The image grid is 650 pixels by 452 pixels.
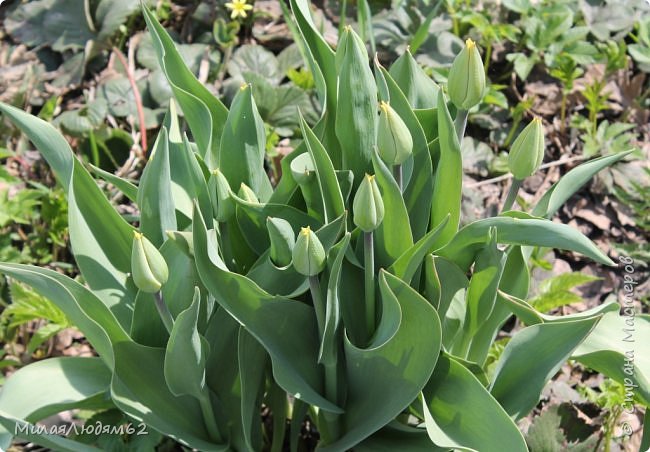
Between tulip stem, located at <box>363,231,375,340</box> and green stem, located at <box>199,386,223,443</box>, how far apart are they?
0.29m

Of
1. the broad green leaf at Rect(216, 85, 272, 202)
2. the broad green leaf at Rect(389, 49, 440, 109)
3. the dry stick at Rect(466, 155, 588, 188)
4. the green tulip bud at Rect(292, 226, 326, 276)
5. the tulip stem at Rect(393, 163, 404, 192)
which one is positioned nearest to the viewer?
the green tulip bud at Rect(292, 226, 326, 276)

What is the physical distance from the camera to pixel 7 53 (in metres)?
2.66

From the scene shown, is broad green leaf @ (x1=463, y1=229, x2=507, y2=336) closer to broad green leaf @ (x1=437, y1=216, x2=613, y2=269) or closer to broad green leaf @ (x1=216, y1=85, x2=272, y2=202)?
broad green leaf @ (x1=437, y1=216, x2=613, y2=269)

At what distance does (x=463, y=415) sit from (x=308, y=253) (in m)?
0.37

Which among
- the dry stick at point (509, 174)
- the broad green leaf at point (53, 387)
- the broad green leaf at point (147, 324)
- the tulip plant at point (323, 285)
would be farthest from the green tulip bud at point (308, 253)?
the dry stick at point (509, 174)

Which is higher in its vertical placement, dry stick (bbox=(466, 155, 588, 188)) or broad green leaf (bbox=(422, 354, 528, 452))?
broad green leaf (bbox=(422, 354, 528, 452))

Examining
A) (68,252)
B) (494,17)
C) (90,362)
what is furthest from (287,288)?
(494,17)

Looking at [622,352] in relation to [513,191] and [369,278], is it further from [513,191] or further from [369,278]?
[369,278]

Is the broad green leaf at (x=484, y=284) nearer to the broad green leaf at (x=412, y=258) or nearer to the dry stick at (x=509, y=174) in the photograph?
the broad green leaf at (x=412, y=258)

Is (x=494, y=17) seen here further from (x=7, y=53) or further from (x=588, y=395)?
(x=7, y=53)

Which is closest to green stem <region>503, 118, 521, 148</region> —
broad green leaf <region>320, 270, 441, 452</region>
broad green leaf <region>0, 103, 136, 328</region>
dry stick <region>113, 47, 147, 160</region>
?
dry stick <region>113, 47, 147, 160</region>

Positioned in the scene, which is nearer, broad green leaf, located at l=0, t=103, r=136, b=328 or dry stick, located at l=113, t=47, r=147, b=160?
broad green leaf, located at l=0, t=103, r=136, b=328

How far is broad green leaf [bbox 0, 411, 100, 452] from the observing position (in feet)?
3.65

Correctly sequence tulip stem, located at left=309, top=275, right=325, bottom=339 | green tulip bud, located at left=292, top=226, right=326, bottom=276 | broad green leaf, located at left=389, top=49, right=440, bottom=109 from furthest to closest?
1. broad green leaf, located at left=389, top=49, right=440, bottom=109
2. tulip stem, located at left=309, top=275, right=325, bottom=339
3. green tulip bud, located at left=292, top=226, right=326, bottom=276
